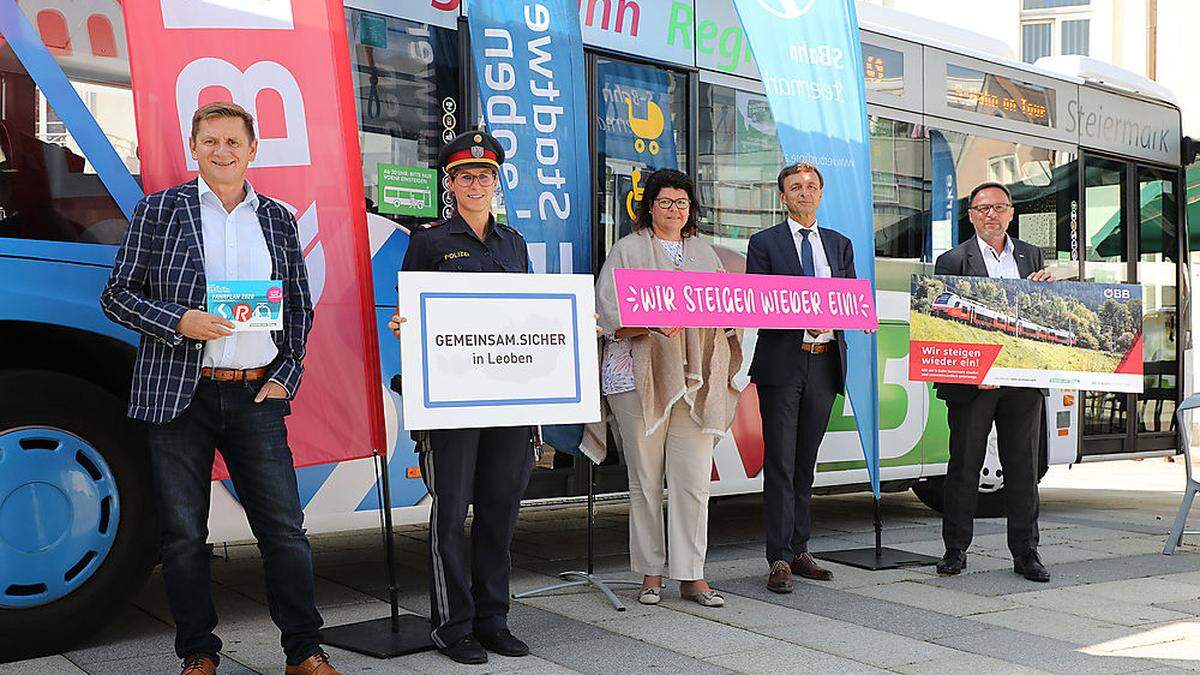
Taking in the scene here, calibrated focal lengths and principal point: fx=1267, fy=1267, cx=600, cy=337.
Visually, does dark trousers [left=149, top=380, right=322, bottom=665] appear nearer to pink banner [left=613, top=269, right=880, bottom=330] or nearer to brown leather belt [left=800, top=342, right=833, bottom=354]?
pink banner [left=613, top=269, right=880, bottom=330]

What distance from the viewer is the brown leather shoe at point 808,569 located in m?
6.56

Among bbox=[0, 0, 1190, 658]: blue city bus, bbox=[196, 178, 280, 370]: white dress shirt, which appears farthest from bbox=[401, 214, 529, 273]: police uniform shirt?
bbox=[196, 178, 280, 370]: white dress shirt

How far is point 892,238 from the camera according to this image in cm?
805

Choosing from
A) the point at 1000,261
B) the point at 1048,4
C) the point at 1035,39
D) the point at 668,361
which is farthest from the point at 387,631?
the point at 1048,4

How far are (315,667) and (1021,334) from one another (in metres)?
4.17

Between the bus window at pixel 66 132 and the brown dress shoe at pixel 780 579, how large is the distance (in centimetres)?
343

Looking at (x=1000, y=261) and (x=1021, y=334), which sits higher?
(x=1000, y=261)

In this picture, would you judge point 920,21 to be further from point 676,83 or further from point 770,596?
point 770,596

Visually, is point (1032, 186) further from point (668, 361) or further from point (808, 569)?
point (668, 361)

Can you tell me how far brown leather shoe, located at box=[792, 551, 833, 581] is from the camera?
656 centimetres

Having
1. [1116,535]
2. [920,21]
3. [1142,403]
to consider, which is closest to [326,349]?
[920,21]

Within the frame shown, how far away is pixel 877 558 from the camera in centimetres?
709

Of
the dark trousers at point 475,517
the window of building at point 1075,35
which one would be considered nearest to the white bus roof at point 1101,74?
the dark trousers at point 475,517

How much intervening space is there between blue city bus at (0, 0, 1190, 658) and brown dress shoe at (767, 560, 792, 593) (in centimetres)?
95
